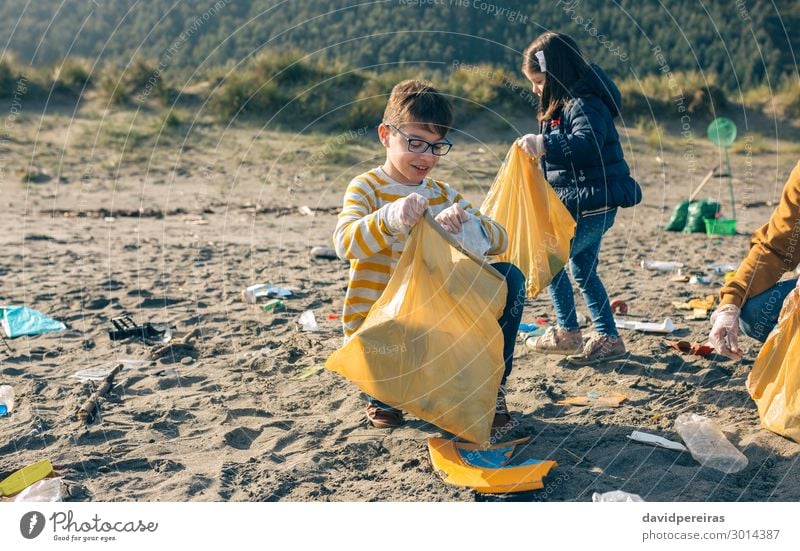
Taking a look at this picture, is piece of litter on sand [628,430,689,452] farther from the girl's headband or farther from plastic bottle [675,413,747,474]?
the girl's headband

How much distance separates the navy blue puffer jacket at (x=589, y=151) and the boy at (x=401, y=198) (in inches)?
35.4

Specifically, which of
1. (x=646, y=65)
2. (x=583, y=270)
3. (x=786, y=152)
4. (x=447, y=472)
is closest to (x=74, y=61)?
(x=786, y=152)

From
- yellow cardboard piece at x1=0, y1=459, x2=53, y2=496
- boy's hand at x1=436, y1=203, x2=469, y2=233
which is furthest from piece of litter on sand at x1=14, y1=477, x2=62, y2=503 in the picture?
boy's hand at x1=436, y1=203, x2=469, y2=233

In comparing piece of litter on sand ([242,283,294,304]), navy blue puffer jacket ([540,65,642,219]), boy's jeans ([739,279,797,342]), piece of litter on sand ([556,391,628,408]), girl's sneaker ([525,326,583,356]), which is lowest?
piece of litter on sand ([556,391,628,408])

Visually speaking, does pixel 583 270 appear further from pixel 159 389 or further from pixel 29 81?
pixel 29 81

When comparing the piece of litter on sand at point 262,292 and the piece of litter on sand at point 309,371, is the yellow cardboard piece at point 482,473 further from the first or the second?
the piece of litter on sand at point 262,292

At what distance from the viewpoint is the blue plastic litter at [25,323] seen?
18.5 ft

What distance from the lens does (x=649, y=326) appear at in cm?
573

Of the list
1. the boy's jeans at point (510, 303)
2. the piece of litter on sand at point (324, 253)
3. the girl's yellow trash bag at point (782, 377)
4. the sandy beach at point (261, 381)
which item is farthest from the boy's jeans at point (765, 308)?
the piece of litter on sand at point (324, 253)

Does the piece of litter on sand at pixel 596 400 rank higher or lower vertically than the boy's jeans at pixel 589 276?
lower

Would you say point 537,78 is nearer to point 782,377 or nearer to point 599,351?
point 599,351

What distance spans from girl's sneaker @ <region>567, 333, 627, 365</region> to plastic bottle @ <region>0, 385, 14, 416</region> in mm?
2936

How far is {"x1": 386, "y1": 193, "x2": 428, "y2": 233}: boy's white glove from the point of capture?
3553mm

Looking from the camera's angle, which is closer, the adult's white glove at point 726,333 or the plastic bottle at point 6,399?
the adult's white glove at point 726,333
